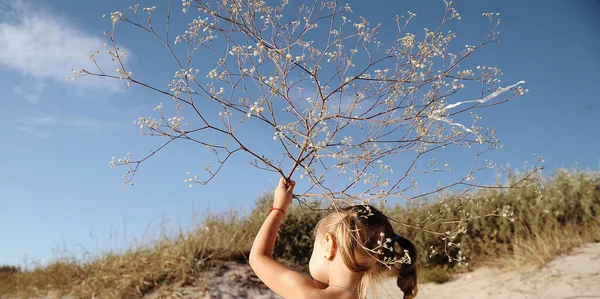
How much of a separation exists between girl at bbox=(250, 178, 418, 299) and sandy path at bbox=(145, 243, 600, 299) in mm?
3669

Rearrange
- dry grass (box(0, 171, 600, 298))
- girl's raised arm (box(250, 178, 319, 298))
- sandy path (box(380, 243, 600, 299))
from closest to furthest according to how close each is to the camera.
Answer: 1. girl's raised arm (box(250, 178, 319, 298))
2. sandy path (box(380, 243, 600, 299))
3. dry grass (box(0, 171, 600, 298))

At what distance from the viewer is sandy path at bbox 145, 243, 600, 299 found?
286 inches

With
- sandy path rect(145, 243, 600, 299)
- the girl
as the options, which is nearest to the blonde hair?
the girl

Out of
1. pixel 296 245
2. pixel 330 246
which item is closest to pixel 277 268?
pixel 330 246

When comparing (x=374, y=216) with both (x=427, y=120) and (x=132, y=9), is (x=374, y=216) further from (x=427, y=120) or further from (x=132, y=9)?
(x=132, y=9)

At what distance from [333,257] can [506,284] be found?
20.3ft

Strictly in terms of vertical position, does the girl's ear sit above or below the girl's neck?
above

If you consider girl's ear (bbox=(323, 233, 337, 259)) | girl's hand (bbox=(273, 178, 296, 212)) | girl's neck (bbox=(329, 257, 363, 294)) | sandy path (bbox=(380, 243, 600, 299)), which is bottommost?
sandy path (bbox=(380, 243, 600, 299))

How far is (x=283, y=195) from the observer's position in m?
3.26

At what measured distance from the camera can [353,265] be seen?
314 centimetres

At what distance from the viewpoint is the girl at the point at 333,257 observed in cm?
306

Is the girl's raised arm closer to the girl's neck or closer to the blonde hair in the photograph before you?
the girl's neck

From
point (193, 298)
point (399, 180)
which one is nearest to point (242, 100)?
point (399, 180)

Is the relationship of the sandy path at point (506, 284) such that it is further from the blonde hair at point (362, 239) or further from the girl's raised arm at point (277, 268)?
the girl's raised arm at point (277, 268)
